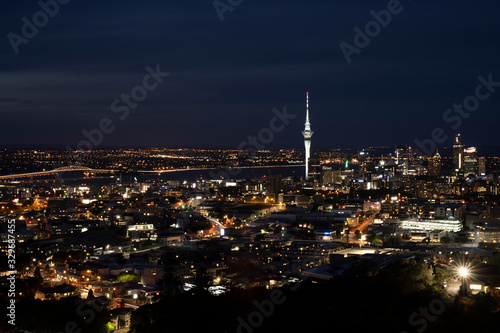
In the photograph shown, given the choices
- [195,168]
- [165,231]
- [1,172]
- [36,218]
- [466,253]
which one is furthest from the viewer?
[195,168]

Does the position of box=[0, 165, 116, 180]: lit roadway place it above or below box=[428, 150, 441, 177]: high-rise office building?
below

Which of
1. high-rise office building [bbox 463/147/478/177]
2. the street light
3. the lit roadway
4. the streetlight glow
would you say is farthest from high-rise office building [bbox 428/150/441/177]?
the streetlight glow

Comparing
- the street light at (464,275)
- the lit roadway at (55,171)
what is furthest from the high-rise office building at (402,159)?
the street light at (464,275)

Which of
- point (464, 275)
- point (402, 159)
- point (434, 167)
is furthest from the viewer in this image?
point (402, 159)

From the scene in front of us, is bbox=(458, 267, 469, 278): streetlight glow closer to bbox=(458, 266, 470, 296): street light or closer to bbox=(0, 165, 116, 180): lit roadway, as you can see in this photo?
bbox=(458, 266, 470, 296): street light

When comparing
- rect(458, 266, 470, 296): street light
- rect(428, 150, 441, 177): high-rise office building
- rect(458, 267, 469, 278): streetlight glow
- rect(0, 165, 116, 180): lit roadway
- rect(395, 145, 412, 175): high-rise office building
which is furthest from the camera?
rect(395, 145, 412, 175): high-rise office building

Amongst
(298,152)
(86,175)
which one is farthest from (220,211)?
(298,152)

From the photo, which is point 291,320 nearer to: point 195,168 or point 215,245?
point 215,245

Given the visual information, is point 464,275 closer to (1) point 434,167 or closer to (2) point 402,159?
(1) point 434,167

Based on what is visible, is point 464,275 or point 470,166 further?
point 470,166

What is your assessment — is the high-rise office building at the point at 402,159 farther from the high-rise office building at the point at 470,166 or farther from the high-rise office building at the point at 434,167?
the high-rise office building at the point at 470,166

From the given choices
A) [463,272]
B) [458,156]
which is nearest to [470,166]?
[458,156]
